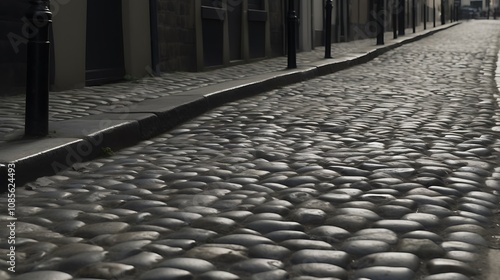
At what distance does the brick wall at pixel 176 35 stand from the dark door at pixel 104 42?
101cm

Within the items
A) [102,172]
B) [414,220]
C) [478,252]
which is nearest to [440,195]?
[414,220]

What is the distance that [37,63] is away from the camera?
517cm

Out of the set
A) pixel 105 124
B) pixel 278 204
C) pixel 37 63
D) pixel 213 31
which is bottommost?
pixel 278 204

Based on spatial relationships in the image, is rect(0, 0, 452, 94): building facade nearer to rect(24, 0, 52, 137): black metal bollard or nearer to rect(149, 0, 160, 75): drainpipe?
rect(149, 0, 160, 75): drainpipe

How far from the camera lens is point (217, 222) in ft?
11.8

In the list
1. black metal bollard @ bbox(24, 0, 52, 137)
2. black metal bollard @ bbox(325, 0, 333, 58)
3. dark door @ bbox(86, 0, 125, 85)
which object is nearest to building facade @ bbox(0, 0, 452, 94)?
dark door @ bbox(86, 0, 125, 85)

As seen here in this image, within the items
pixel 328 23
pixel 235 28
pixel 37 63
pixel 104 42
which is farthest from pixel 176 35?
pixel 37 63

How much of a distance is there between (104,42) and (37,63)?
4987mm

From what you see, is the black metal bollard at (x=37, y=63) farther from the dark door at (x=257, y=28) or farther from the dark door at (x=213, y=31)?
the dark door at (x=257, y=28)

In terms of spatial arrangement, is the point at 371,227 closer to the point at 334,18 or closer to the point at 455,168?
the point at 455,168

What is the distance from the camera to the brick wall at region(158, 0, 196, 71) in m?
11.5

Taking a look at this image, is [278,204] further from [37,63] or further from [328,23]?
[328,23]

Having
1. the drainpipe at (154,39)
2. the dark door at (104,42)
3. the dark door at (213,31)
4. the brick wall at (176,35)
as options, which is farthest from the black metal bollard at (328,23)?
the dark door at (104,42)

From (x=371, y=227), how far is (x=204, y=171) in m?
1.61
